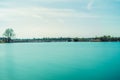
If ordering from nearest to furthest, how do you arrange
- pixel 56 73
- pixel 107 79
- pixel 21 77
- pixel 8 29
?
1. pixel 107 79
2. pixel 21 77
3. pixel 56 73
4. pixel 8 29

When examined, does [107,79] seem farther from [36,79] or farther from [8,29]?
[8,29]

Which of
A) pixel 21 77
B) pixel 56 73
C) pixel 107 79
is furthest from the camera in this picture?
pixel 56 73

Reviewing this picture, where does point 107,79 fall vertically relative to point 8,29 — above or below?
below

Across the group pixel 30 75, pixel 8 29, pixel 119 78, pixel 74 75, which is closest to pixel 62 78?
pixel 74 75

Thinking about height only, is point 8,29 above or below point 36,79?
above

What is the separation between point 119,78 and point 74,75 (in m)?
2.26

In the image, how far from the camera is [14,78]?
11.5 m

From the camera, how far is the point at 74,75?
11789 millimetres

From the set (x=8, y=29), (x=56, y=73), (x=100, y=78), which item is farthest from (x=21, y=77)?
(x=8, y=29)

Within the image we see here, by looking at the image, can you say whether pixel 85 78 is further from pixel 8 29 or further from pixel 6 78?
pixel 8 29

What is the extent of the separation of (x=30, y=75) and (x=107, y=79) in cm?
394

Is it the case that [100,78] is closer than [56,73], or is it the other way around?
[100,78]

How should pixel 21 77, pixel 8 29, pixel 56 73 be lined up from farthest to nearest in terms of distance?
pixel 8 29, pixel 56 73, pixel 21 77

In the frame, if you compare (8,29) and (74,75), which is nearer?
(74,75)
